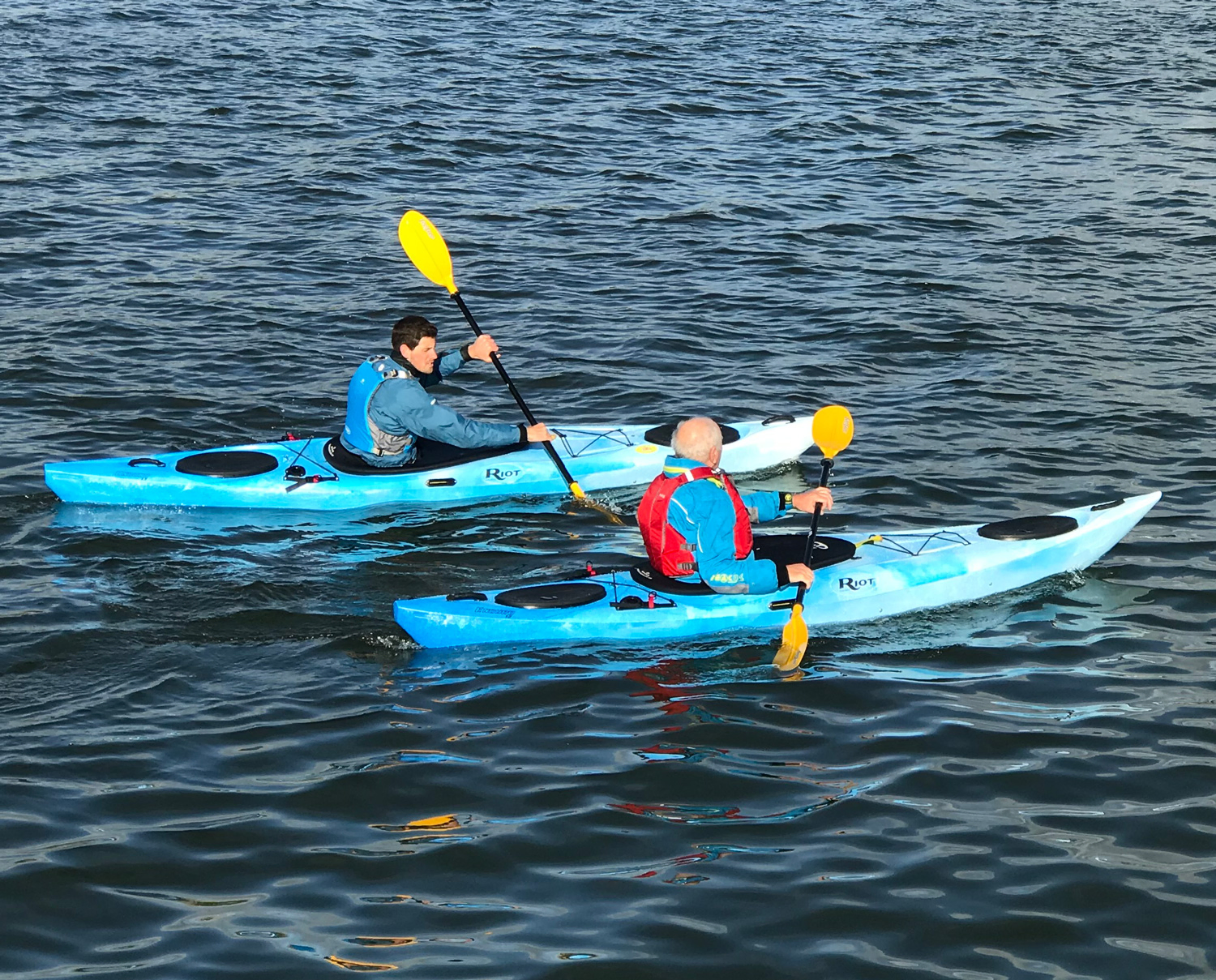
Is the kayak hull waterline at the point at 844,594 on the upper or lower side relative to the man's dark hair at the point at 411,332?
lower

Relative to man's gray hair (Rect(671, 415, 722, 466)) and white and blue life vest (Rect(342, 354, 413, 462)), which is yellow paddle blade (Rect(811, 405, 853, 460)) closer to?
man's gray hair (Rect(671, 415, 722, 466))

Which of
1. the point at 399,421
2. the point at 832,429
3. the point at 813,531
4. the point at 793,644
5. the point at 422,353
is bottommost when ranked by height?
the point at 793,644

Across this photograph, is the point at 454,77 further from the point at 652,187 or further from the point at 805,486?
the point at 805,486

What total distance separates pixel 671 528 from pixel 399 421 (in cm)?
232

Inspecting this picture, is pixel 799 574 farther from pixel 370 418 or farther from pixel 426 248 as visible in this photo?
pixel 426 248

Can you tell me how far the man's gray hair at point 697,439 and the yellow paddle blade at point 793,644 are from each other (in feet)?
2.60

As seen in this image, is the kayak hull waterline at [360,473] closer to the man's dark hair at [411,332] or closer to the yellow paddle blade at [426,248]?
the man's dark hair at [411,332]

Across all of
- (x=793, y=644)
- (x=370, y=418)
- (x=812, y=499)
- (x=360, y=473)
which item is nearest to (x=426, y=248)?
(x=370, y=418)

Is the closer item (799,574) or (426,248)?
(799,574)

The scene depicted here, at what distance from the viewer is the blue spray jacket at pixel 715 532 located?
20.1 ft

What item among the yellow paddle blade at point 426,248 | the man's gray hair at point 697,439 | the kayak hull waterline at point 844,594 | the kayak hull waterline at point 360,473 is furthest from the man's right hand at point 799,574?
the yellow paddle blade at point 426,248

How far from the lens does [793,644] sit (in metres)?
6.19

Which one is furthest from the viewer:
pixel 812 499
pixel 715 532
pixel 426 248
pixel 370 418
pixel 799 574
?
pixel 426 248

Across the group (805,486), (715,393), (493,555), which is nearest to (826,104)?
(715,393)
